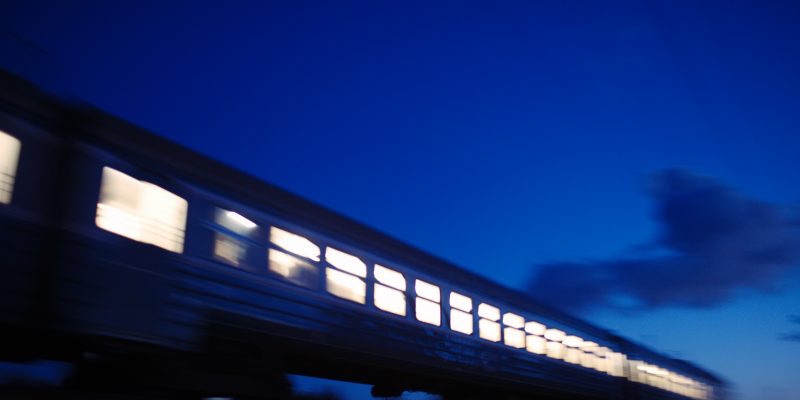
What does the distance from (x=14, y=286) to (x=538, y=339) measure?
8402mm

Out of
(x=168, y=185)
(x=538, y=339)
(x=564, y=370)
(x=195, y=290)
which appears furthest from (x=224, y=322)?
(x=564, y=370)

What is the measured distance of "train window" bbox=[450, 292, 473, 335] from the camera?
9070 millimetres

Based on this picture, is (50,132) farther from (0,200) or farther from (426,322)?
(426,322)

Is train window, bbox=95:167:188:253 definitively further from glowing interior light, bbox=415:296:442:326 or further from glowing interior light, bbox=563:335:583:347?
glowing interior light, bbox=563:335:583:347

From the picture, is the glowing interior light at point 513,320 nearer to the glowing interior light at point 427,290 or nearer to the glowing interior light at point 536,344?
the glowing interior light at point 536,344

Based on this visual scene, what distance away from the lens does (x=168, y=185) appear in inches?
224

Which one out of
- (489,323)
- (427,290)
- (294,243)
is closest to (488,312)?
(489,323)

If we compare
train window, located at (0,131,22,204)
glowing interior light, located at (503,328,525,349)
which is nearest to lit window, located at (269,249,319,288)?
train window, located at (0,131,22,204)

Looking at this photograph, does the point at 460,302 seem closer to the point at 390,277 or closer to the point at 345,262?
the point at 390,277

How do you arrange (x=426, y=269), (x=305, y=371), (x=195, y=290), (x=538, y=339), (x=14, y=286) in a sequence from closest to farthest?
(x=14, y=286) → (x=195, y=290) → (x=305, y=371) → (x=426, y=269) → (x=538, y=339)

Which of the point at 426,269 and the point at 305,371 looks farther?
the point at 426,269

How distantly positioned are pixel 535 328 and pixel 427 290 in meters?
3.21

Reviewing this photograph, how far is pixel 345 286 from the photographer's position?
7.30 m

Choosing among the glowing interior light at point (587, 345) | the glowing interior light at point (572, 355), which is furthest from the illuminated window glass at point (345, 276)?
the glowing interior light at point (587, 345)
